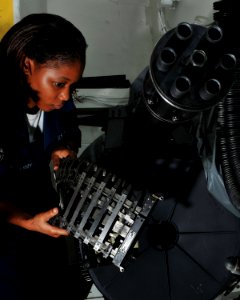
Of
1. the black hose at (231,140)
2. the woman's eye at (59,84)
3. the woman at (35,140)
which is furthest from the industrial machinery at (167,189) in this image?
the woman's eye at (59,84)

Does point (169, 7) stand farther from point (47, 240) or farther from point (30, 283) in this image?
point (30, 283)

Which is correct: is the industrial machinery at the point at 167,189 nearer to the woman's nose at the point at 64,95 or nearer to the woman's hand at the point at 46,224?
the woman's hand at the point at 46,224

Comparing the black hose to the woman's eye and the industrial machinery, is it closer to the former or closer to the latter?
the industrial machinery

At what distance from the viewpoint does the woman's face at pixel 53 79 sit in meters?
1.16

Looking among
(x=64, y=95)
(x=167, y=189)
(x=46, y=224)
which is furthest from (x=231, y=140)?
(x=46, y=224)

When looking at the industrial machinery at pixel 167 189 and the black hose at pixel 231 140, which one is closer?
the industrial machinery at pixel 167 189

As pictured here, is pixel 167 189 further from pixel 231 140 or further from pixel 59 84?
pixel 59 84

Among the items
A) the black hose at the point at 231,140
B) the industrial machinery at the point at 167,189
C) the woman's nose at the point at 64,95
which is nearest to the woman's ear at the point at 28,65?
the woman's nose at the point at 64,95

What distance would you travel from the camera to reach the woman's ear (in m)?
1.20

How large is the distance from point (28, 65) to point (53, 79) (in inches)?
4.3

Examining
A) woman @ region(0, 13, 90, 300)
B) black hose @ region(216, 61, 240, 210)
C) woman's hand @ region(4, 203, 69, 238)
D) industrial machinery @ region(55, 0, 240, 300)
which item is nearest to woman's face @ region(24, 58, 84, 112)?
woman @ region(0, 13, 90, 300)

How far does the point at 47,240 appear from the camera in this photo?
2029mm

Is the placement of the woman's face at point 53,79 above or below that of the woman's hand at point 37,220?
above

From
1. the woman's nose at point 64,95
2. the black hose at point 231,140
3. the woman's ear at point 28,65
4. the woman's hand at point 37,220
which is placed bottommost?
the woman's hand at point 37,220
